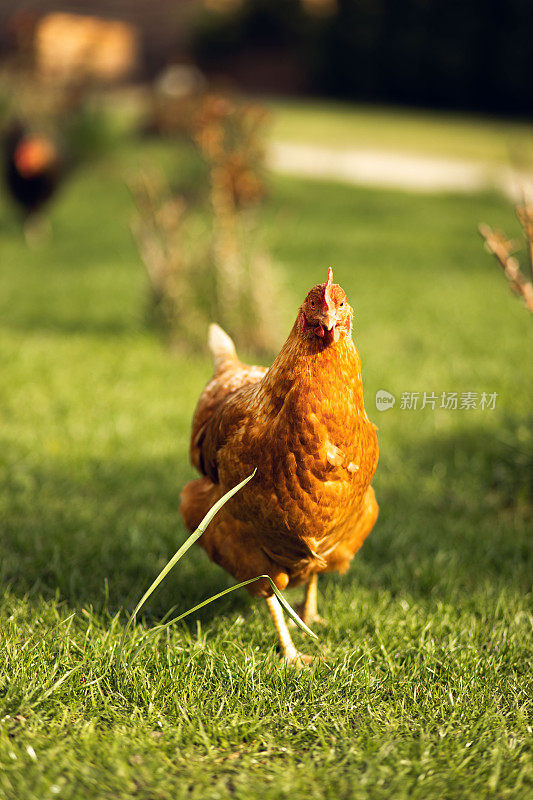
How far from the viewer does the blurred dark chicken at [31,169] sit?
345 inches

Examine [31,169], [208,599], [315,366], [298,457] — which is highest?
[315,366]

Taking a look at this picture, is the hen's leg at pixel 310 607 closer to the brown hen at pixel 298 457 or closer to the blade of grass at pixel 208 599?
the brown hen at pixel 298 457

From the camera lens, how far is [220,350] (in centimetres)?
314

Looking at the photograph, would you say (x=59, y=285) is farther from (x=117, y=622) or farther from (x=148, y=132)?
(x=148, y=132)

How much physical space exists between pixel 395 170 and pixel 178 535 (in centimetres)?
1392

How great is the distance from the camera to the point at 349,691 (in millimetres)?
2404

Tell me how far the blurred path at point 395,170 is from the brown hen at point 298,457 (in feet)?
36.7

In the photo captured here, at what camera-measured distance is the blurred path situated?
1385 centimetres

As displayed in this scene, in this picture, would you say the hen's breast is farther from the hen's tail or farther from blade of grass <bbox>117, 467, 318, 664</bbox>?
the hen's tail

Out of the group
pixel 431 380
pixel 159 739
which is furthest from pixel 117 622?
pixel 431 380

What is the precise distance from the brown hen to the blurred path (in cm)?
1118

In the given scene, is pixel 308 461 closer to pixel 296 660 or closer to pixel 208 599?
pixel 208 599

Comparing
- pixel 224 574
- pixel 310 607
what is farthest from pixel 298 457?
pixel 224 574

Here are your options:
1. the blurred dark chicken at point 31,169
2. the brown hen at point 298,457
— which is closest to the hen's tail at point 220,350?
the brown hen at point 298,457
